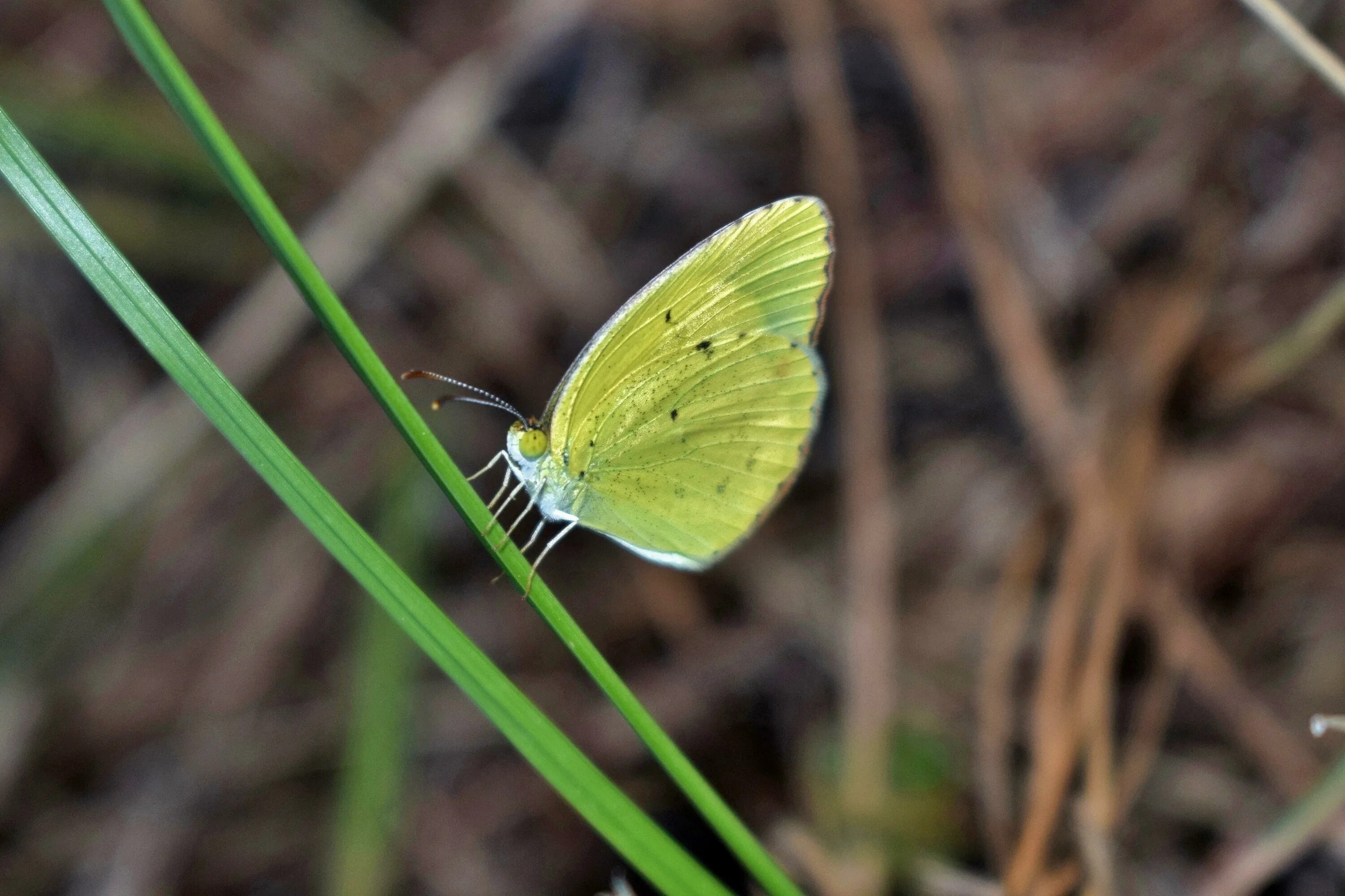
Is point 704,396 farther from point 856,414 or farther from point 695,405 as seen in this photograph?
point 856,414

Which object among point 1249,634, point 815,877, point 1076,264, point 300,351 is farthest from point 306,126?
point 1249,634

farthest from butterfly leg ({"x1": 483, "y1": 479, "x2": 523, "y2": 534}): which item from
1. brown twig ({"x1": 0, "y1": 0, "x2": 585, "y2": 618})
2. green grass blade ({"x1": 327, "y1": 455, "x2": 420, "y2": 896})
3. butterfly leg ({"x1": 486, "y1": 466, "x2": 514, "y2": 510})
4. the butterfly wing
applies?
brown twig ({"x1": 0, "y1": 0, "x2": 585, "y2": 618})

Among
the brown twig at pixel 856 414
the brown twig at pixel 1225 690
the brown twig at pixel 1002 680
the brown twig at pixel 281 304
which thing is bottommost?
the brown twig at pixel 1225 690

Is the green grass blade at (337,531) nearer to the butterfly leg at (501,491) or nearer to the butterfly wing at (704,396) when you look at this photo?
the butterfly leg at (501,491)

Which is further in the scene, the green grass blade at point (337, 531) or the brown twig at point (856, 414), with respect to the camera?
the brown twig at point (856, 414)

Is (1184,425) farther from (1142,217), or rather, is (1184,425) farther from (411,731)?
(411,731)

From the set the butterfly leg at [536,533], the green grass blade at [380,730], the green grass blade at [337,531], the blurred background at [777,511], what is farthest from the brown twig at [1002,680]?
the green grass blade at [380,730]

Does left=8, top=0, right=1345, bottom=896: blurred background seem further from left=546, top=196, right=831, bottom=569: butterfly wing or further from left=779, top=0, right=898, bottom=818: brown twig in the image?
left=546, top=196, right=831, bottom=569: butterfly wing
